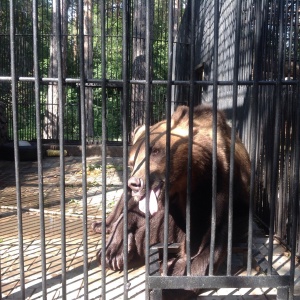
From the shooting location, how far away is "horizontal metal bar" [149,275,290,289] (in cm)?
287

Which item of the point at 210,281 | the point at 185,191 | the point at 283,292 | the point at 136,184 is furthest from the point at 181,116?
the point at 283,292

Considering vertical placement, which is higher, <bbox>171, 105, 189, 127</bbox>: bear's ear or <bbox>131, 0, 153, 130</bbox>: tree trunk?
<bbox>131, 0, 153, 130</bbox>: tree trunk

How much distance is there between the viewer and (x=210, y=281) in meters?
2.88

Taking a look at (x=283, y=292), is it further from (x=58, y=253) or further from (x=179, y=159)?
(x=58, y=253)

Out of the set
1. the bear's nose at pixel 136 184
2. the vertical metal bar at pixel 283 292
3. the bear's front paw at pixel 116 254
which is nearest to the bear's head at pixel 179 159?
the bear's nose at pixel 136 184

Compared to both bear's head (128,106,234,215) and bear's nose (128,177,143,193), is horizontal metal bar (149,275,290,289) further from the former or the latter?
bear's head (128,106,234,215)

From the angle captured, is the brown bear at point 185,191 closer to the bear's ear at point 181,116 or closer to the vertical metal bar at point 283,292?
the bear's ear at point 181,116

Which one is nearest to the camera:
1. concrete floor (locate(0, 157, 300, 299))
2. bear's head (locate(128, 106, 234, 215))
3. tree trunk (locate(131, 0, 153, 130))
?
concrete floor (locate(0, 157, 300, 299))

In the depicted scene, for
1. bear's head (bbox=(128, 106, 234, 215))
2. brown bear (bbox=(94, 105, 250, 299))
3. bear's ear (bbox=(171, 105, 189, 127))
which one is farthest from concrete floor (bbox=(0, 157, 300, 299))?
bear's ear (bbox=(171, 105, 189, 127))

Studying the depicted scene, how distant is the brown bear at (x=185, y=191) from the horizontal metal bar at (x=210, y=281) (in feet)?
1.30

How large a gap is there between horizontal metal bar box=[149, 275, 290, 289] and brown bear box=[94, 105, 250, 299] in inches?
15.7

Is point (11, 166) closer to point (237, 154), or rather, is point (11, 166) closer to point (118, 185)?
point (118, 185)

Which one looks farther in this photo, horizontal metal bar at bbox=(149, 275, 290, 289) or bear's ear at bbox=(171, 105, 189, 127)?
bear's ear at bbox=(171, 105, 189, 127)

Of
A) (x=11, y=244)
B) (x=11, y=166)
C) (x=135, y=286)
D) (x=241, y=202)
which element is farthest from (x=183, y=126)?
(x=11, y=166)
